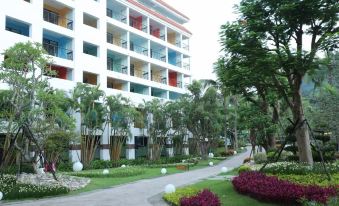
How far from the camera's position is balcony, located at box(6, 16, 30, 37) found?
2787cm

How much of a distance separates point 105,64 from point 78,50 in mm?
3737

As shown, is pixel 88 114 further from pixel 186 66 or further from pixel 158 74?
pixel 186 66

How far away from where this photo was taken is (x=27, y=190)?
49.2ft

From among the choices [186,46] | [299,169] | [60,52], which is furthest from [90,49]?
[299,169]

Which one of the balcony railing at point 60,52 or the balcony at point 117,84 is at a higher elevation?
the balcony railing at point 60,52

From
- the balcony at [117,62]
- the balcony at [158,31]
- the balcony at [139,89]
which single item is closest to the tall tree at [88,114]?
the balcony at [117,62]

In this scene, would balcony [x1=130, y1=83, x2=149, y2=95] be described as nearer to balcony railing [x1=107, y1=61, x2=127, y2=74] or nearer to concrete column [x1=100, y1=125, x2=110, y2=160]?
balcony railing [x1=107, y1=61, x2=127, y2=74]

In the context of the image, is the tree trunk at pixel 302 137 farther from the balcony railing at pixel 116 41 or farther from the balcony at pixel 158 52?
the balcony at pixel 158 52

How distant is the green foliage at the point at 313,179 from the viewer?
11.7m

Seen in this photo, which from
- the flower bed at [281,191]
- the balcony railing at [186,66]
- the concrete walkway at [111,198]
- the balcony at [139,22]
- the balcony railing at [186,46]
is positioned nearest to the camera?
the flower bed at [281,191]

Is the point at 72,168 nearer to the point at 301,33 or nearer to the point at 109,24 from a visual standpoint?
the point at 109,24

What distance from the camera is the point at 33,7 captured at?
28297mm

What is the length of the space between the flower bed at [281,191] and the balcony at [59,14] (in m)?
24.6

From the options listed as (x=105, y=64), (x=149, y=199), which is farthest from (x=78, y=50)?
(x=149, y=199)
